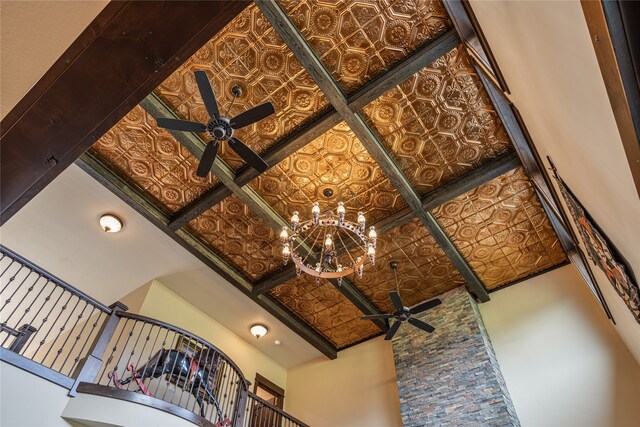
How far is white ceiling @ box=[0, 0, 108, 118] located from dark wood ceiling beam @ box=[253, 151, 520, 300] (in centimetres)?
554

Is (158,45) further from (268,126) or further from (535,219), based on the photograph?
(535,219)

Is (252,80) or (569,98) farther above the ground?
(252,80)

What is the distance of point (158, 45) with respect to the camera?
1298 millimetres

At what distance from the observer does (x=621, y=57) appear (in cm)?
154

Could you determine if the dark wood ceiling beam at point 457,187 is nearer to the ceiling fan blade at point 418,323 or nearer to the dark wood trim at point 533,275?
the ceiling fan blade at point 418,323

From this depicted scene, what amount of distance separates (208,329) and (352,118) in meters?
5.52

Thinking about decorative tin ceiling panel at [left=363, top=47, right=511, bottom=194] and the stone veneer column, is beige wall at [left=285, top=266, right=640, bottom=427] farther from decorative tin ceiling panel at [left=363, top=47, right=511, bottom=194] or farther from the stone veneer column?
decorative tin ceiling panel at [left=363, top=47, right=511, bottom=194]

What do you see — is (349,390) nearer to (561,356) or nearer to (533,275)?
(561,356)

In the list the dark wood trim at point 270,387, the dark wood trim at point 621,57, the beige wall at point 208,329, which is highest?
the beige wall at point 208,329

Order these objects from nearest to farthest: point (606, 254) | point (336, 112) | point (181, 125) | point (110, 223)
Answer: point (606, 254) → point (181, 125) → point (336, 112) → point (110, 223)

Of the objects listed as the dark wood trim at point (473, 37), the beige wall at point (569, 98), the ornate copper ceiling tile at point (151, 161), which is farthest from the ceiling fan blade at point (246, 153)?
the beige wall at point (569, 98)

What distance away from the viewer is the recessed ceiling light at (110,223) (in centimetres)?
642

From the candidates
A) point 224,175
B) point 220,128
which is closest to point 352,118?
point 220,128

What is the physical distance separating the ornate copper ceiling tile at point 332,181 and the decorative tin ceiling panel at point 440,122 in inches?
16.3
